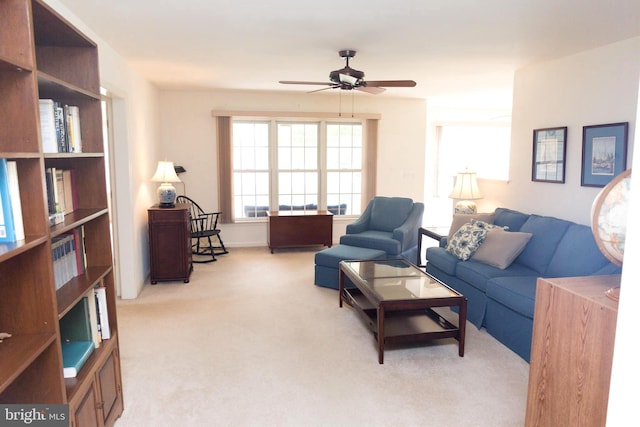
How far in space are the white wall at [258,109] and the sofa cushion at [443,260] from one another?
2783 mm

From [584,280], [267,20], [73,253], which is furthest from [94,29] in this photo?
[584,280]

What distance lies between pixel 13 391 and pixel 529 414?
6.36ft

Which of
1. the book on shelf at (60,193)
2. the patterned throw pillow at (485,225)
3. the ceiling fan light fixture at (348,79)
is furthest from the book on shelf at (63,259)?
the patterned throw pillow at (485,225)

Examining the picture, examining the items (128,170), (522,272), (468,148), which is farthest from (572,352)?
(468,148)

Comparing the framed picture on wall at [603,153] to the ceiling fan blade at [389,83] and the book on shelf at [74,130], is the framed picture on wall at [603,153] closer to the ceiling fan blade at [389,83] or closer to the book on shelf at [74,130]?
the ceiling fan blade at [389,83]

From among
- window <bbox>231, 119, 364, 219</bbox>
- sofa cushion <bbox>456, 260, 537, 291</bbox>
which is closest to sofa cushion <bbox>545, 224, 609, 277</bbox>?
sofa cushion <bbox>456, 260, 537, 291</bbox>

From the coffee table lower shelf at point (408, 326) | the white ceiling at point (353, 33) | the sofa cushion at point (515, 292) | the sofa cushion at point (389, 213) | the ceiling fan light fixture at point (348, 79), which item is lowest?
the coffee table lower shelf at point (408, 326)

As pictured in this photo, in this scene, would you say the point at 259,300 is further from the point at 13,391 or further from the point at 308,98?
the point at 308,98

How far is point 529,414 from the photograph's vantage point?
63.6 inches

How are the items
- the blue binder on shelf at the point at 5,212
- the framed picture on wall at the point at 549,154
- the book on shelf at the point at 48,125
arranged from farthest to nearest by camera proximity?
1. the framed picture on wall at the point at 549,154
2. the book on shelf at the point at 48,125
3. the blue binder on shelf at the point at 5,212

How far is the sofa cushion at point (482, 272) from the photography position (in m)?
3.53

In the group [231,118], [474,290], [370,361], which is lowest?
[370,361]

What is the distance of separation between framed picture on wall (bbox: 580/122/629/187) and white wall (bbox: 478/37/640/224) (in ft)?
0.17

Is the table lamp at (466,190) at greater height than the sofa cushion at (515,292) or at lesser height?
greater
